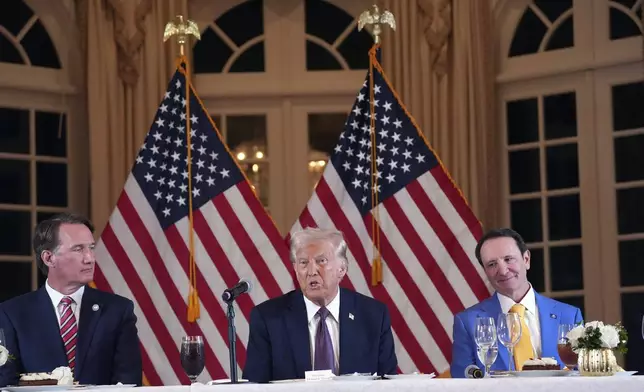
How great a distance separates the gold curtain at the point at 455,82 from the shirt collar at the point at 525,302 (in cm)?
211

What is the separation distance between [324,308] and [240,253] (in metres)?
1.79

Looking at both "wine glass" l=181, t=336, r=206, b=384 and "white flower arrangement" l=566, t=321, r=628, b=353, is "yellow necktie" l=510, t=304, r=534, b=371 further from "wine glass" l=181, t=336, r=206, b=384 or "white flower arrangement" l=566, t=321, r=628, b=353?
"wine glass" l=181, t=336, r=206, b=384

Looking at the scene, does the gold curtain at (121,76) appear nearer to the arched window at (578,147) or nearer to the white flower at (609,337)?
the arched window at (578,147)

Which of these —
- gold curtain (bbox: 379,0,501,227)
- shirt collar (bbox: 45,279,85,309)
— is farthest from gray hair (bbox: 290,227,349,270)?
gold curtain (bbox: 379,0,501,227)

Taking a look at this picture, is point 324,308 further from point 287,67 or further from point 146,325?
point 287,67

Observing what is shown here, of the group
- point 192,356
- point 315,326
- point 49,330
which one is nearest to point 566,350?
point 315,326

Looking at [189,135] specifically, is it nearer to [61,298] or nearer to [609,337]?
[61,298]

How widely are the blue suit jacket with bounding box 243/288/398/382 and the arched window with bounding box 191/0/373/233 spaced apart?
2.82m

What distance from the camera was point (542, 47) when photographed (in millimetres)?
7676

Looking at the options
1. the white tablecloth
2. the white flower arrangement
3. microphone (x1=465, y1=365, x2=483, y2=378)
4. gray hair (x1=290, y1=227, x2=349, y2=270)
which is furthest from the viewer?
gray hair (x1=290, y1=227, x2=349, y2=270)

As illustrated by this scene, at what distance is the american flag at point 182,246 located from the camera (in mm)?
6738

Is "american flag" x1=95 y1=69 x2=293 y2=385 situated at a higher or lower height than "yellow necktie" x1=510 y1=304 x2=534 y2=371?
higher

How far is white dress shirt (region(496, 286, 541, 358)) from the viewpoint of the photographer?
5.16 meters

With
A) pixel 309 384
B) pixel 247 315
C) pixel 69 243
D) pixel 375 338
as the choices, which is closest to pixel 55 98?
pixel 247 315
